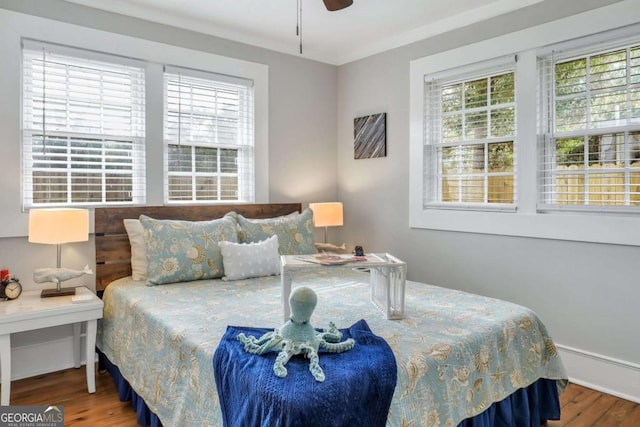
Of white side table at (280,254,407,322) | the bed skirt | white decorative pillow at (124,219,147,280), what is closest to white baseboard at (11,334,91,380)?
white decorative pillow at (124,219,147,280)

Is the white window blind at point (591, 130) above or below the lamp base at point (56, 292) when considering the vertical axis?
above

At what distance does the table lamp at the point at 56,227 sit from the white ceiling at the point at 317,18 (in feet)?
5.00

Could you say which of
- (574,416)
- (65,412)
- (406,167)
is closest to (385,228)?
(406,167)

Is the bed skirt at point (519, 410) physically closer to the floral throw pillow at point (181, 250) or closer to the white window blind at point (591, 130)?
the floral throw pillow at point (181, 250)

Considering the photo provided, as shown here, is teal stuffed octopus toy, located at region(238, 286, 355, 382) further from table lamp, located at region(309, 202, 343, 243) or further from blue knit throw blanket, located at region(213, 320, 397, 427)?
table lamp, located at region(309, 202, 343, 243)

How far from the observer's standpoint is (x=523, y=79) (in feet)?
9.98

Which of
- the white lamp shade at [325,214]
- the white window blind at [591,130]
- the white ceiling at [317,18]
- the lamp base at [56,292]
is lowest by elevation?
the lamp base at [56,292]

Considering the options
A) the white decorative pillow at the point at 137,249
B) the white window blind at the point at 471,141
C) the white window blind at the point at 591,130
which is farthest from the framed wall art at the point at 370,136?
the white decorative pillow at the point at 137,249

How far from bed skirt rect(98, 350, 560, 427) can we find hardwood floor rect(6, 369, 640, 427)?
13cm

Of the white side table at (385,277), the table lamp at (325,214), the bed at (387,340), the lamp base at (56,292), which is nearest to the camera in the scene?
the bed at (387,340)

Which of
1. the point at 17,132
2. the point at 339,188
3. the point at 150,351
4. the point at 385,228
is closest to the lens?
the point at 150,351

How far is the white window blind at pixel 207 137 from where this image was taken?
3504 millimetres

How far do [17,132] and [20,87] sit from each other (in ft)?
0.97

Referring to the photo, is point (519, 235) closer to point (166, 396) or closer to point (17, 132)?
point (166, 396)
